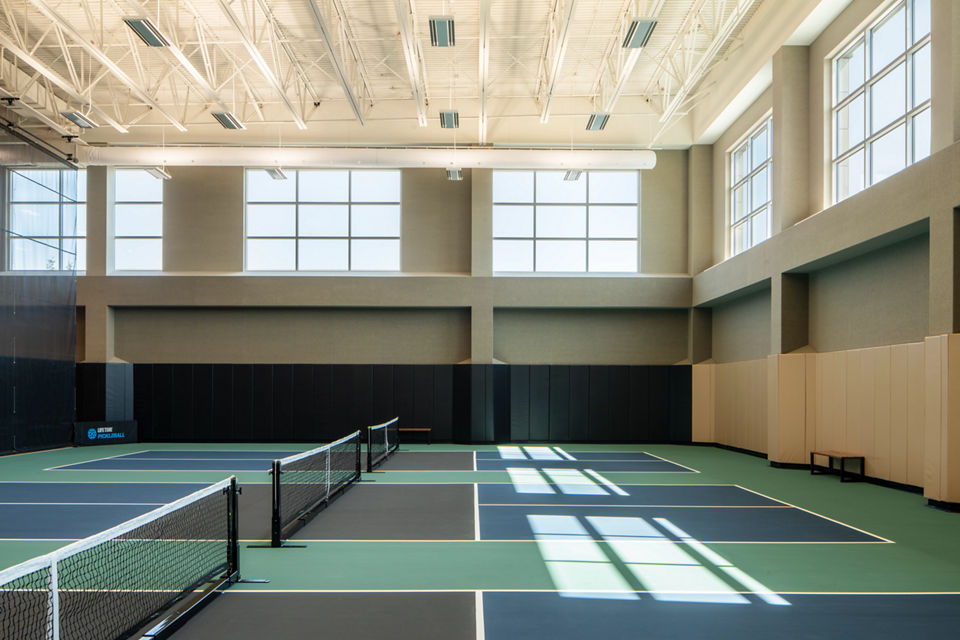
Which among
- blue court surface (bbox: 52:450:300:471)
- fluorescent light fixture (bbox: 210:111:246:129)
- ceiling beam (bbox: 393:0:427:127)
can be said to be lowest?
blue court surface (bbox: 52:450:300:471)

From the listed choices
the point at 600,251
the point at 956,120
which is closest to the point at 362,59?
the point at 600,251

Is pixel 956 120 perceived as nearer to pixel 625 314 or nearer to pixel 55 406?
pixel 625 314

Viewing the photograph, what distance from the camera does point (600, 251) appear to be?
2831 centimetres

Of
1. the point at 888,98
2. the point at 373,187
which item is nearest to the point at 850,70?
the point at 888,98

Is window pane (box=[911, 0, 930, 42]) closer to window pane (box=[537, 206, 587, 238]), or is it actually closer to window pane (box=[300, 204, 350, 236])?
window pane (box=[537, 206, 587, 238])

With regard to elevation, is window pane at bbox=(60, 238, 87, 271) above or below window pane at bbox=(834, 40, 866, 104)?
below

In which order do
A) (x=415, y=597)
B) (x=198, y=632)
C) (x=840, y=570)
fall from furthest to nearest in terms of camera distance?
(x=840, y=570) → (x=415, y=597) → (x=198, y=632)

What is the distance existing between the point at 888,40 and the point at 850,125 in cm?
215

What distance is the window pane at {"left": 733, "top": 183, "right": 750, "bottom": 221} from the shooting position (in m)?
24.9

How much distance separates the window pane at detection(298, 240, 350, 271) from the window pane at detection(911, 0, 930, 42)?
18.5 meters

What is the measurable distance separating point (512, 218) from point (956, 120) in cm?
1645

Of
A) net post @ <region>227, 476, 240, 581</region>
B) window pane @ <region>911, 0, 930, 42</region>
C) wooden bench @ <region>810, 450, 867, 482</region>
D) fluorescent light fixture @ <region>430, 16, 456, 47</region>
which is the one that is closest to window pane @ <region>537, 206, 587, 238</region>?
wooden bench @ <region>810, 450, 867, 482</region>

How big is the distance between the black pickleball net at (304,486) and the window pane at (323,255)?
10.2 metres

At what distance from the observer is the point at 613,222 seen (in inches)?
1116
